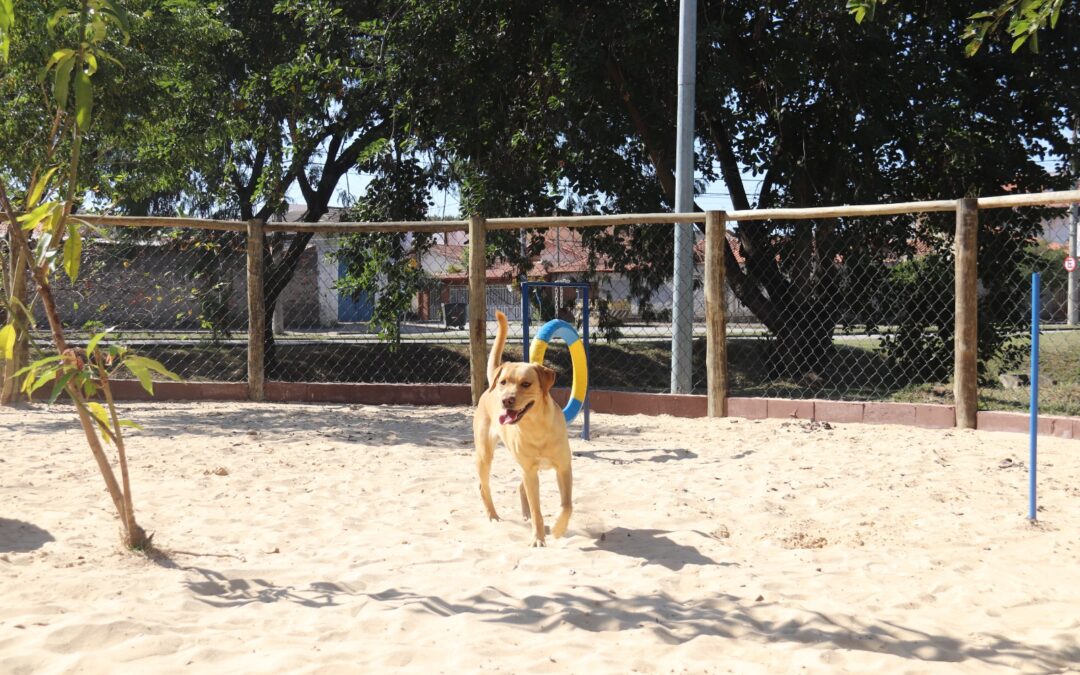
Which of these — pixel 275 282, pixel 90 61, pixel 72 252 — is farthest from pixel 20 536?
pixel 275 282

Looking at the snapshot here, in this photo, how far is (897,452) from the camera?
6.33 meters

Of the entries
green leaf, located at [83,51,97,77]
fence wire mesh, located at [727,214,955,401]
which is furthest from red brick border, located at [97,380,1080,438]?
green leaf, located at [83,51,97,77]

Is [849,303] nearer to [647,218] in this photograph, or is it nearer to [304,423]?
[647,218]

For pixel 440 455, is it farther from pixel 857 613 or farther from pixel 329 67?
pixel 329 67

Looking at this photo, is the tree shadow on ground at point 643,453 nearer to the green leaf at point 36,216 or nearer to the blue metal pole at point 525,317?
the blue metal pole at point 525,317

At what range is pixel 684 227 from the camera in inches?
365

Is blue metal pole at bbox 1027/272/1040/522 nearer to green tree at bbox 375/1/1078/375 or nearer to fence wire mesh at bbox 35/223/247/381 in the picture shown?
green tree at bbox 375/1/1078/375

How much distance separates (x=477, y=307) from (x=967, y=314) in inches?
173

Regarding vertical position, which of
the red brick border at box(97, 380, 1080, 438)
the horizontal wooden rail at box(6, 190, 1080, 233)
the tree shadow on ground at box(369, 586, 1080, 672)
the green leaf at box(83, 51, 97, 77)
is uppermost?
the green leaf at box(83, 51, 97, 77)

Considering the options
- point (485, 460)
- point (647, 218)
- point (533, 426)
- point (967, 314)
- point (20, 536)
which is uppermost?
point (647, 218)

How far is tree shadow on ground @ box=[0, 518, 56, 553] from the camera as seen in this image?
13.1 ft

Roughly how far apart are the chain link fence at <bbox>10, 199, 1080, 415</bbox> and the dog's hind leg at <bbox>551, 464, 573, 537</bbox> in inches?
181

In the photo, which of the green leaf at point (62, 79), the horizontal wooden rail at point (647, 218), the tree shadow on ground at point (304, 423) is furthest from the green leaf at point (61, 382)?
the horizontal wooden rail at point (647, 218)

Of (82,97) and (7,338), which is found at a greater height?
(82,97)
